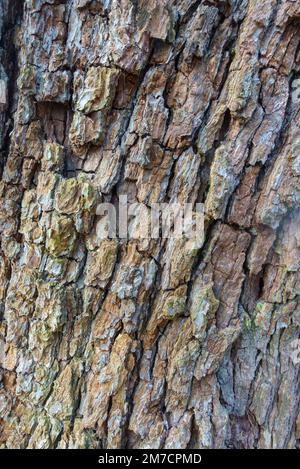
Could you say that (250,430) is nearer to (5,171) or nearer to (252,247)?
(252,247)

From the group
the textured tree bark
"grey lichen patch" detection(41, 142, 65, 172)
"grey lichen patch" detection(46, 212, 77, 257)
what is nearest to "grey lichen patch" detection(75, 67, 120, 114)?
the textured tree bark

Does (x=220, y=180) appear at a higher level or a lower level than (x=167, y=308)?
higher

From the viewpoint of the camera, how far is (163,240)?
9.11ft

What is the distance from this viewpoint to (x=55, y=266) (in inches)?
112

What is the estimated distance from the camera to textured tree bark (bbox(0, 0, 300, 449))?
2668 millimetres

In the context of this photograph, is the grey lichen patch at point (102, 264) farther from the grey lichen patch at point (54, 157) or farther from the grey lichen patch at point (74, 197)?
the grey lichen patch at point (54, 157)

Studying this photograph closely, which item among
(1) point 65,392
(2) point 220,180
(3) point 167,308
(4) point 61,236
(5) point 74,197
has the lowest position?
(1) point 65,392

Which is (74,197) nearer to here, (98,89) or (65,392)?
(98,89)

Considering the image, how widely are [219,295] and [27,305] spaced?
1.54m

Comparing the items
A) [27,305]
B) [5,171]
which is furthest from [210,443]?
[5,171]

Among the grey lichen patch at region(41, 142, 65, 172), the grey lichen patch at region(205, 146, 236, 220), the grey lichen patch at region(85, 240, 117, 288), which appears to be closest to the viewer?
the grey lichen patch at region(205, 146, 236, 220)

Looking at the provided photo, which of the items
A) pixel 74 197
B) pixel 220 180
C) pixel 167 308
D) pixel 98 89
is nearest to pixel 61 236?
pixel 74 197

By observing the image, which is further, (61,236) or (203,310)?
(61,236)

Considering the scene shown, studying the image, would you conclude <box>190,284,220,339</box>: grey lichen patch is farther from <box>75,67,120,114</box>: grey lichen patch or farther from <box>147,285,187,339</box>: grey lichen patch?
<box>75,67,120,114</box>: grey lichen patch
